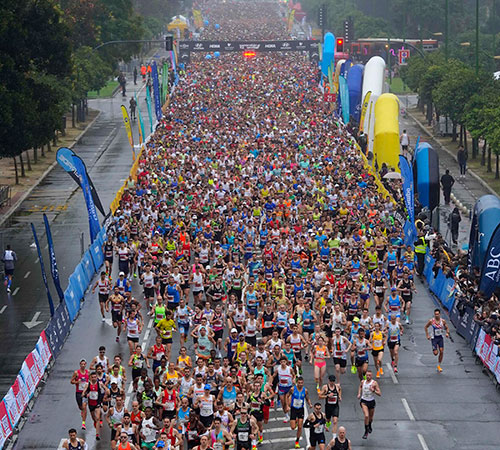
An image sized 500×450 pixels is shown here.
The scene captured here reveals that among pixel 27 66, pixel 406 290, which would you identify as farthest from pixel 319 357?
pixel 27 66

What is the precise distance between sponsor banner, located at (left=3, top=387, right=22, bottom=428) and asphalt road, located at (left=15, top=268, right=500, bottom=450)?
280 mm

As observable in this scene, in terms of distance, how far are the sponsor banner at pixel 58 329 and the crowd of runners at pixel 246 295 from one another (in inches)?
46.4

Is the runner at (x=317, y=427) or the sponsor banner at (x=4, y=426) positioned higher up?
the runner at (x=317, y=427)

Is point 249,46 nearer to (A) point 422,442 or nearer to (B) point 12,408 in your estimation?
(B) point 12,408

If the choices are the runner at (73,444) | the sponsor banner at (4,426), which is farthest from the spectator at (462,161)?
the runner at (73,444)

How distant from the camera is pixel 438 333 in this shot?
26.3m

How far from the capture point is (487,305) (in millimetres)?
28125

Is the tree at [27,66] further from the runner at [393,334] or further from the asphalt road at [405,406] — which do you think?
the runner at [393,334]

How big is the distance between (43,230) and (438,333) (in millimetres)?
22195

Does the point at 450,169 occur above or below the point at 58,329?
below

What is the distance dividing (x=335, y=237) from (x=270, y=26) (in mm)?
149506

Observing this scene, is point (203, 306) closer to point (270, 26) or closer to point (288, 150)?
point (288, 150)

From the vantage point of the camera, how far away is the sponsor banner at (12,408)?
917 inches

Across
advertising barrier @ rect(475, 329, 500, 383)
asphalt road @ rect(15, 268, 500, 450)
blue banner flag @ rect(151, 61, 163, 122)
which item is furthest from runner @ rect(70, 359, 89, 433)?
blue banner flag @ rect(151, 61, 163, 122)
